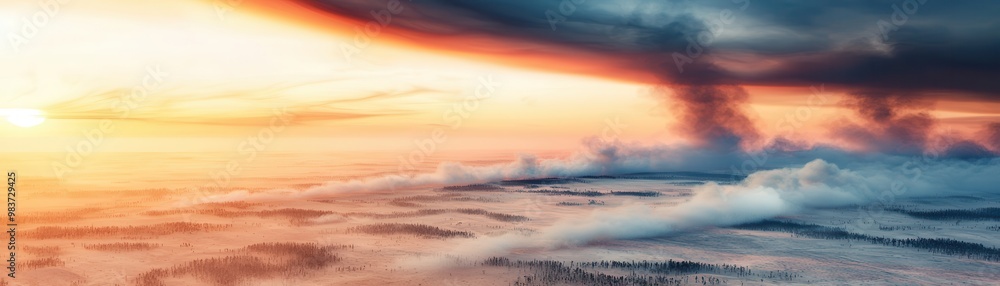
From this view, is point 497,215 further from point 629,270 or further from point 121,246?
point 121,246

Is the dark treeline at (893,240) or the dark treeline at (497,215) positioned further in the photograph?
the dark treeline at (497,215)

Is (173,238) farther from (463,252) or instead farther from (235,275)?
(463,252)

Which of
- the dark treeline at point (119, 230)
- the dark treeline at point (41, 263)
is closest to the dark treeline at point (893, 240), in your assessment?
the dark treeline at point (119, 230)

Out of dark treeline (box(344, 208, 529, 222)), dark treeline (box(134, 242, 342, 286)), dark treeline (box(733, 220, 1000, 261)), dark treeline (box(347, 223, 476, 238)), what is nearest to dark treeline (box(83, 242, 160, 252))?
dark treeline (box(134, 242, 342, 286))

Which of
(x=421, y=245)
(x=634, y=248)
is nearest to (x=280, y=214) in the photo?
(x=421, y=245)

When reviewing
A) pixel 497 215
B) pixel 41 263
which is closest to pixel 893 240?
pixel 497 215

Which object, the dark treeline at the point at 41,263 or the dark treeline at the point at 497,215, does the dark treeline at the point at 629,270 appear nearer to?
the dark treeline at the point at 497,215
